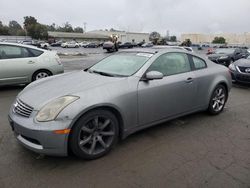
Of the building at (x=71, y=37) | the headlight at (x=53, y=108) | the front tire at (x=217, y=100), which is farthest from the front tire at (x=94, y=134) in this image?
the building at (x=71, y=37)

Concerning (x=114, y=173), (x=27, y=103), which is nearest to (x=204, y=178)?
(x=114, y=173)

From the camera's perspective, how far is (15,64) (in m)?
6.80

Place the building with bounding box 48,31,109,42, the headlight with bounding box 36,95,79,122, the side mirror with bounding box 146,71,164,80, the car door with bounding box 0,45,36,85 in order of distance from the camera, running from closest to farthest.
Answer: the headlight with bounding box 36,95,79,122
the side mirror with bounding box 146,71,164,80
the car door with bounding box 0,45,36,85
the building with bounding box 48,31,109,42

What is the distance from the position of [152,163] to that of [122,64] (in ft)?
5.66

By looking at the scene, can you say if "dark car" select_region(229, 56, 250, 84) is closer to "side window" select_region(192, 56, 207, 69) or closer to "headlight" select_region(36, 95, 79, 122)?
"side window" select_region(192, 56, 207, 69)

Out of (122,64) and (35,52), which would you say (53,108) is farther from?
(35,52)

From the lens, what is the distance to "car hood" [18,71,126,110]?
309cm

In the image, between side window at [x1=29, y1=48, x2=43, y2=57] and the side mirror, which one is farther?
side window at [x1=29, y1=48, x2=43, y2=57]

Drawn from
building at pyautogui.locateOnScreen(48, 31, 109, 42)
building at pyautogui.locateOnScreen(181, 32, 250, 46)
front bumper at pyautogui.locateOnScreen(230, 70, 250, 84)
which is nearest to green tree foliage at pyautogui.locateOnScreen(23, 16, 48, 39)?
building at pyautogui.locateOnScreen(48, 31, 109, 42)

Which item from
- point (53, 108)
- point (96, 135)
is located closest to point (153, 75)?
point (96, 135)

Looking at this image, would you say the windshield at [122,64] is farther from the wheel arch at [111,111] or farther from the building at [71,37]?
the building at [71,37]

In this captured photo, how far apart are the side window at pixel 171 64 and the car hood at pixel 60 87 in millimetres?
783

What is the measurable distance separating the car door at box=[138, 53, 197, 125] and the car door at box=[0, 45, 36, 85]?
4544 mm

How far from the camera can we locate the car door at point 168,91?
3.62 meters
